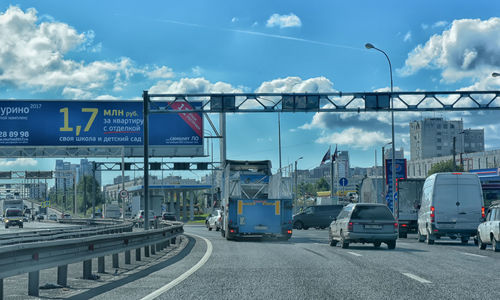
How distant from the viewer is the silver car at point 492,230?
68.3ft

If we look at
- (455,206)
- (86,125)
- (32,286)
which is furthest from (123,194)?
(32,286)

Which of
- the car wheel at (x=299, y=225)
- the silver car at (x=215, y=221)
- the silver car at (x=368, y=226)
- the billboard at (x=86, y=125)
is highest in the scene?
the billboard at (x=86, y=125)

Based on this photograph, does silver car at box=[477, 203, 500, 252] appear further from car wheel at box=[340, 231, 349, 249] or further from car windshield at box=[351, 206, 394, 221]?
car wheel at box=[340, 231, 349, 249]

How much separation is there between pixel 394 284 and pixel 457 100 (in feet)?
78.4

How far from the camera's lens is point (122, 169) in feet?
167

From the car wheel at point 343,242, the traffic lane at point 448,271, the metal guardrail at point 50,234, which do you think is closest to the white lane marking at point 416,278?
the traffic lane at point 448,271

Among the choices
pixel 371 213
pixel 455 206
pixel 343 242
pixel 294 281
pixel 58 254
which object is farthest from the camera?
pixel 455 206

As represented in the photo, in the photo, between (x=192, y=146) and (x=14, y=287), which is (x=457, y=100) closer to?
(x=192, y=146)

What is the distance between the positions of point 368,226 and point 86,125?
27.5 metres

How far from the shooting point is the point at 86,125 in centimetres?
4541

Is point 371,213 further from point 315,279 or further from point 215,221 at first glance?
point 215,221

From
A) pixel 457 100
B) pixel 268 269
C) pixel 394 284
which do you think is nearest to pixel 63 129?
pixel 457 100

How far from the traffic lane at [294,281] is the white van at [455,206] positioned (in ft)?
35.6

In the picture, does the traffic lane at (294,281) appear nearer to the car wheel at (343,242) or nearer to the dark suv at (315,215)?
the car wheel at (343,242)
